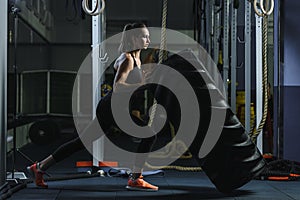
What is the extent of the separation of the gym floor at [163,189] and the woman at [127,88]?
0.34ft

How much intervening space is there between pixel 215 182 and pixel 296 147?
5.57ft

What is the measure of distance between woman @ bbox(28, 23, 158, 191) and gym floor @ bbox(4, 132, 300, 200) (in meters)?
0.10

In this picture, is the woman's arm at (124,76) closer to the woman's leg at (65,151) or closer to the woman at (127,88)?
the woman at (127,88)

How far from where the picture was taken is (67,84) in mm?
9797

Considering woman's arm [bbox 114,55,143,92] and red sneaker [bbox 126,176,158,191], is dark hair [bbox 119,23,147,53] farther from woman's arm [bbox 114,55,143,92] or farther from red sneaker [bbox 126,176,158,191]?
red sneaker [bbox 126,176,158,191]

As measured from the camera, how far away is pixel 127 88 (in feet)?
11.6

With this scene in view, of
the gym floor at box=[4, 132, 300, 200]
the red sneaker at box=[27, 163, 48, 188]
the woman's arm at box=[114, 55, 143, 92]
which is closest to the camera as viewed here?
the gym floor at box=[4, 132, 300, 200]

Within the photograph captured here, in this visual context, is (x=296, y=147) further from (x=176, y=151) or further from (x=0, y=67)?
(x=0, y=67)

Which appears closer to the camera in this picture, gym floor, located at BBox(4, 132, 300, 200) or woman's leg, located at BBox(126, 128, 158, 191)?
gym floor, located at BBox(4, 132, 300, 200)

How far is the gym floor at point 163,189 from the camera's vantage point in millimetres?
3395

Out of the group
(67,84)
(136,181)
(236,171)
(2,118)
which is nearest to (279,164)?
(236,171)

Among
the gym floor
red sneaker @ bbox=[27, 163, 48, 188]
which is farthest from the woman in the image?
the gym floor

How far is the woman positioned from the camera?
11.7 feet

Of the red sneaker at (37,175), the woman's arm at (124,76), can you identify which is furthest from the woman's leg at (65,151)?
the woman's arm at (124,76)
